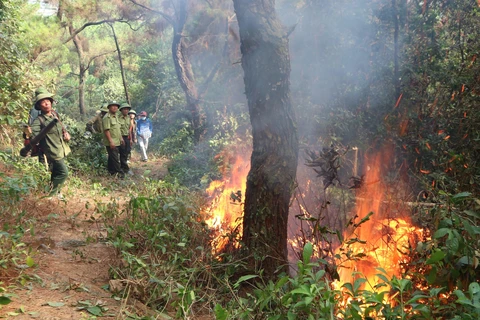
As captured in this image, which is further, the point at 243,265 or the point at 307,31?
the point at 307,31

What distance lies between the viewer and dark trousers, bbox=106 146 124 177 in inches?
395

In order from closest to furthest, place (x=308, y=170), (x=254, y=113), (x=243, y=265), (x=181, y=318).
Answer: (x=181, y=318)
(x=243, y=265)
(x=254, y=113)
(x=308, y=170)

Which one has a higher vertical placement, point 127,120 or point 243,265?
point 127,120

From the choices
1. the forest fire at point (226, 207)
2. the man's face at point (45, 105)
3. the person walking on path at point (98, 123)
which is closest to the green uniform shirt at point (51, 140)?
the man's face at point (45, 105)

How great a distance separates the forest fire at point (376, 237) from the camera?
3957mm

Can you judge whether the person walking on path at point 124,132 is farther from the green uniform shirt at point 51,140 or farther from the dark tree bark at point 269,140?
the dark tree bark at point 269,140

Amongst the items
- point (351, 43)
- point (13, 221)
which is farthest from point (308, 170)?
point (13, 221)

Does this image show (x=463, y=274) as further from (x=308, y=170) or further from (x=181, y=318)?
(x=308, y=170)

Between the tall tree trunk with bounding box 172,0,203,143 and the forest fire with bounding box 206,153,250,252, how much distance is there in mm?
6303

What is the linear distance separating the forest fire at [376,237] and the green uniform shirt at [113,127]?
19.5 ft

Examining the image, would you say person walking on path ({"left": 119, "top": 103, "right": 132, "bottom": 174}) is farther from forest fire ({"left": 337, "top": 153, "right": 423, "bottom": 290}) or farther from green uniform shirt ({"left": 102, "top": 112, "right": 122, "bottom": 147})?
forest fire ({"left": 337, "top": 153, "right": 423, "bottom": 290})

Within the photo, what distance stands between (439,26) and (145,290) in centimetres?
881

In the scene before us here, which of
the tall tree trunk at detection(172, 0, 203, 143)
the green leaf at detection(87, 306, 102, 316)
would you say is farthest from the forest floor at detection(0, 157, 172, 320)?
the tall tree trunk at detection(172, 0, 203, 143)

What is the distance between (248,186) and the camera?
14.8 ft
